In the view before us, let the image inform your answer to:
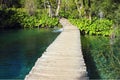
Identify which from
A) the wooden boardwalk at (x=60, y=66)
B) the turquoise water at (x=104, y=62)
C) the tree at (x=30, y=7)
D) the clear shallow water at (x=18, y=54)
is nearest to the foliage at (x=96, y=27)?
the clear shallow water at (x=18, y=54)

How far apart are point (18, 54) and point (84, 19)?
10262 mm

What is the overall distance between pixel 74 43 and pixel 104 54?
1.26 metres

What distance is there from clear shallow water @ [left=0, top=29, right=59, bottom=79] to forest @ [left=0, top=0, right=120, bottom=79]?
8.17 feet

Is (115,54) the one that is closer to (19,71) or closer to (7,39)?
(19,71)

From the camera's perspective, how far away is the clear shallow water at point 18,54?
1227 centimetres

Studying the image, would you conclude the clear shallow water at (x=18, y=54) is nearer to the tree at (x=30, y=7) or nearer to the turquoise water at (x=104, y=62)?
the turquoise water at (x=104, y=62)

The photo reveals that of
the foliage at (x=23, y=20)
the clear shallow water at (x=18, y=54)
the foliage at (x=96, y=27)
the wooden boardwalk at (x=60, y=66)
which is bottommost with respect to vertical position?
the foliage at (x=23, y=20)

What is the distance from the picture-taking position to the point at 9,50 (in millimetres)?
17219

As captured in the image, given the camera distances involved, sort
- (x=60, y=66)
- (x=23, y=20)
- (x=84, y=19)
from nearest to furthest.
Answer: (x=60, y=66)
(x=84, y=19)
(x=23, y=20)

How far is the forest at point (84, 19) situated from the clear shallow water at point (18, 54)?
2492 millimetres

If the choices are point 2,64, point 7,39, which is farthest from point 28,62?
point 7,39

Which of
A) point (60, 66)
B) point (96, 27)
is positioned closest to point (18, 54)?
point (60, 66)

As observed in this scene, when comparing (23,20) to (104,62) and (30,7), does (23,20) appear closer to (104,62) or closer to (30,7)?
(30,7)

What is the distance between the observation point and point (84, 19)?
2542 cm
